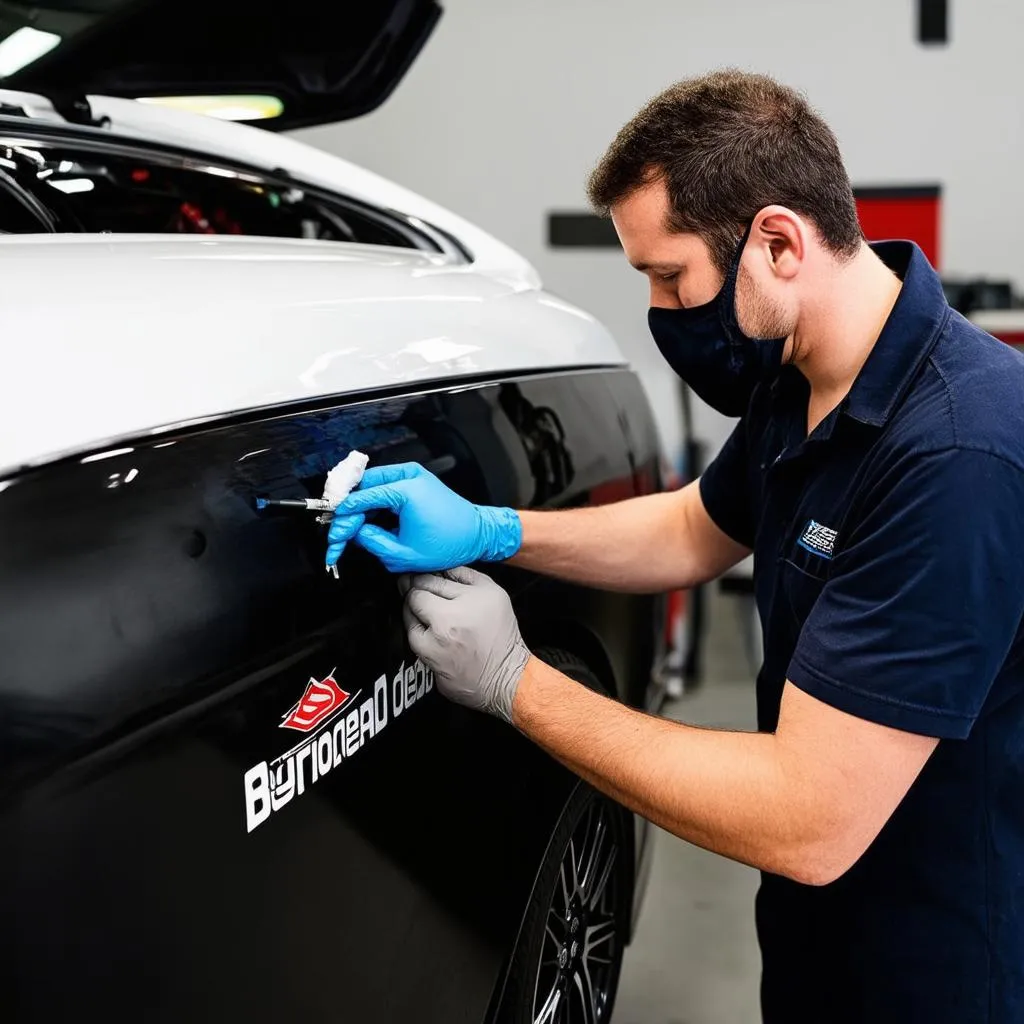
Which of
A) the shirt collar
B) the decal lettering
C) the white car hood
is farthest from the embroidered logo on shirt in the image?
the white car hood

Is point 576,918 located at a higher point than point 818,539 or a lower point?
lower

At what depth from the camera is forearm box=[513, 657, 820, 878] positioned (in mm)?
1066

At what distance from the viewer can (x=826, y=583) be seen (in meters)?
1.14

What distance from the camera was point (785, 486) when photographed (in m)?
1.33

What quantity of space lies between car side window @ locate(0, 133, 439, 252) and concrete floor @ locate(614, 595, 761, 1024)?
60.9 inches

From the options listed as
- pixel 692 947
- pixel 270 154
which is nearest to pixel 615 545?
pixel 270 154

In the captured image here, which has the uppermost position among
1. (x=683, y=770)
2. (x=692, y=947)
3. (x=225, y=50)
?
(x=225, y=50)

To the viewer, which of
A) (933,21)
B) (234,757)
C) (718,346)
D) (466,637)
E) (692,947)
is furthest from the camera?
(933,21)

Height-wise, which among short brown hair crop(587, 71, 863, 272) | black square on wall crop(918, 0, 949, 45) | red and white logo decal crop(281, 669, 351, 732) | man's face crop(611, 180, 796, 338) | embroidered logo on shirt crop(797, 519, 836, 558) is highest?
black square on wall crop(918, 0, 949, 45)

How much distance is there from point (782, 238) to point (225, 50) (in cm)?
98

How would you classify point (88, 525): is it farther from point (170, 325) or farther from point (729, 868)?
point (729, 868)

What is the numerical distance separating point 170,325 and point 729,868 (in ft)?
7.61

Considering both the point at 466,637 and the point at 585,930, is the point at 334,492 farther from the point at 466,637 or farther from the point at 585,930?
the point at 585,930

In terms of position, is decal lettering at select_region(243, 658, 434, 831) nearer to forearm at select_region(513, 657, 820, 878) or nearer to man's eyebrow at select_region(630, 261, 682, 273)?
forearm at select_region(513, 657, 820, 878)
